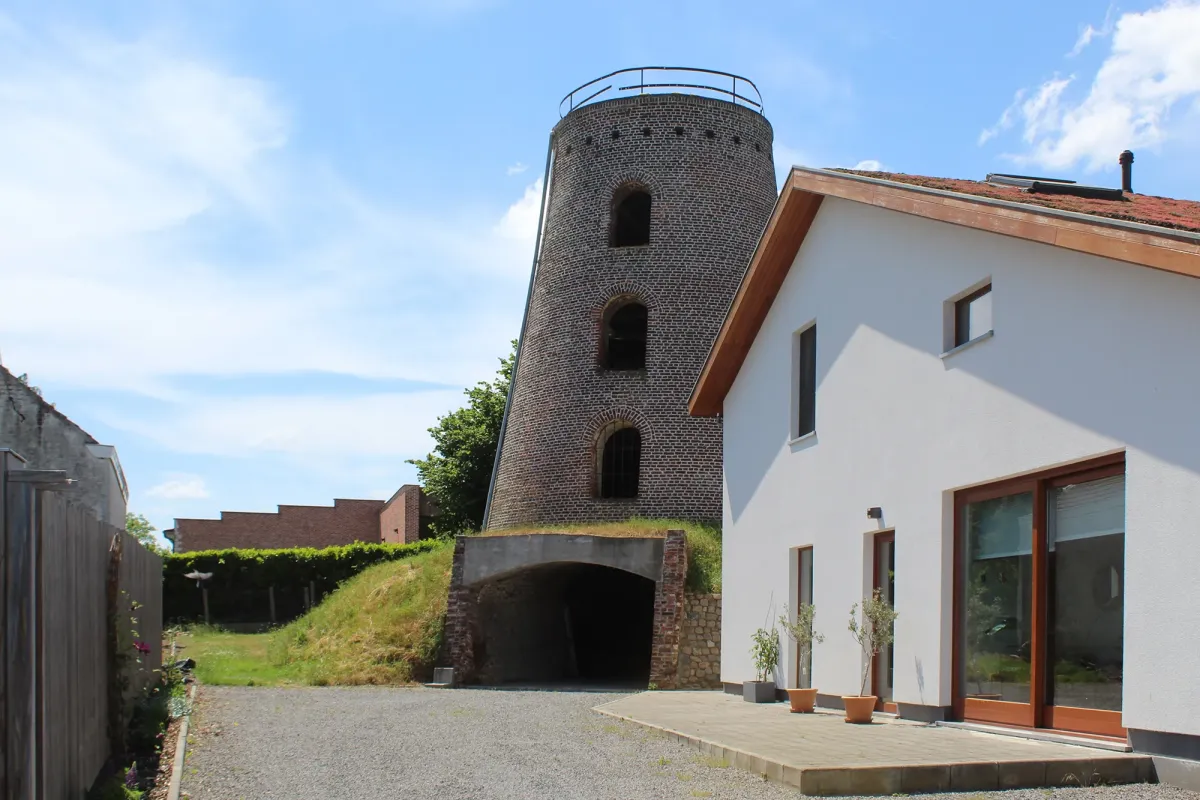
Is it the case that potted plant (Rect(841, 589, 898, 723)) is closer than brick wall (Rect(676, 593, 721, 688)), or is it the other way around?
potted plant (Rect(841, 589, 898, 723))

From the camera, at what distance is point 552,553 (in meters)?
21.4

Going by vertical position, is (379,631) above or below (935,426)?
below

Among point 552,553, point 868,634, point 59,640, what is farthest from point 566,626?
point 59,640

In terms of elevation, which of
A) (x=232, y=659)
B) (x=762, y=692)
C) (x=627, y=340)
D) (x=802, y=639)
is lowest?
(x=232, y=659)

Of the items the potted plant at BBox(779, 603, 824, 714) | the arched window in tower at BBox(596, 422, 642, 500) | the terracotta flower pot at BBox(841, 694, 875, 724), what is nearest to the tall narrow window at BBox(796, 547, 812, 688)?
the potted plant at BBox(779, 603, 824, 714)

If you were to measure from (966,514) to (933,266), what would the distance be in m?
2.32

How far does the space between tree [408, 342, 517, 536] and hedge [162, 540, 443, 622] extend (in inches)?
192

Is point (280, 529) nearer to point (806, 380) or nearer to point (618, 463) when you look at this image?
Answer: point (618, 463)

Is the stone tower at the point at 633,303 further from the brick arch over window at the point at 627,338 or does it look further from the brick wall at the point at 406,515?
the brick wall at the point at 406,515

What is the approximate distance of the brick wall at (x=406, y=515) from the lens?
153ft

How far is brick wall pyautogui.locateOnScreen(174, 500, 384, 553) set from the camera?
5116 cm

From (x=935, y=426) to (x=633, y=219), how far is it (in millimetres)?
19399

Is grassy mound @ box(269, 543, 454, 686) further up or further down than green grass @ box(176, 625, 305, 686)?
further up

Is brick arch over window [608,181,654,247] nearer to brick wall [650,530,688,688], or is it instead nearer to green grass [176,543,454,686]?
green grass [176,543,454,686]
